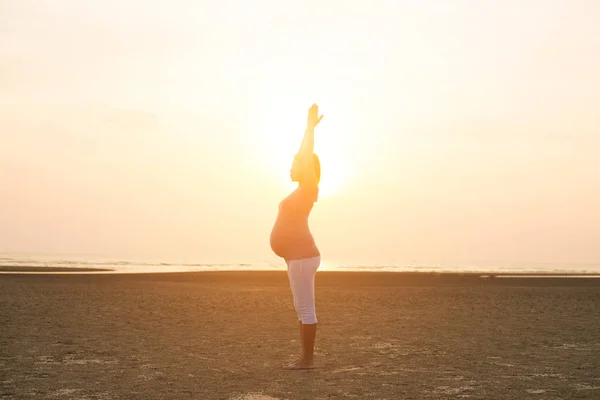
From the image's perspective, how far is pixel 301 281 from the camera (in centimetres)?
834

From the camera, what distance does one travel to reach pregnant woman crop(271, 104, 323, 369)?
8359 millimetres

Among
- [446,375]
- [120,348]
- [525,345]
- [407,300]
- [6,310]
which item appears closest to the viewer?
[446,375]

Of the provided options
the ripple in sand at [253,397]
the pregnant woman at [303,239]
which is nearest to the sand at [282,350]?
the ripple in sand at [253,397]

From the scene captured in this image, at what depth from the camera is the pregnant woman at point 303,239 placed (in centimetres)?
836

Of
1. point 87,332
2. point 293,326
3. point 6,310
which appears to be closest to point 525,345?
point 293,326

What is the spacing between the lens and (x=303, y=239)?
27.5 feet

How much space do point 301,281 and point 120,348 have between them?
124 inches

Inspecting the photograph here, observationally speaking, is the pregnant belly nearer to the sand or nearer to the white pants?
the white pants

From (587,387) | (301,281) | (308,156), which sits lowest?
(587,387)

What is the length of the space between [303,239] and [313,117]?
1.50 m

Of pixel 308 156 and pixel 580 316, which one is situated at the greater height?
pixel 308 156

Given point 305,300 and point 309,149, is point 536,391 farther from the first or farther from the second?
point 309,149

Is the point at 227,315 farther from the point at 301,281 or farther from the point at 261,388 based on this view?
the point at 261,388

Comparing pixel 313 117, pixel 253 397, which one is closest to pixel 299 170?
pixel 313 117
